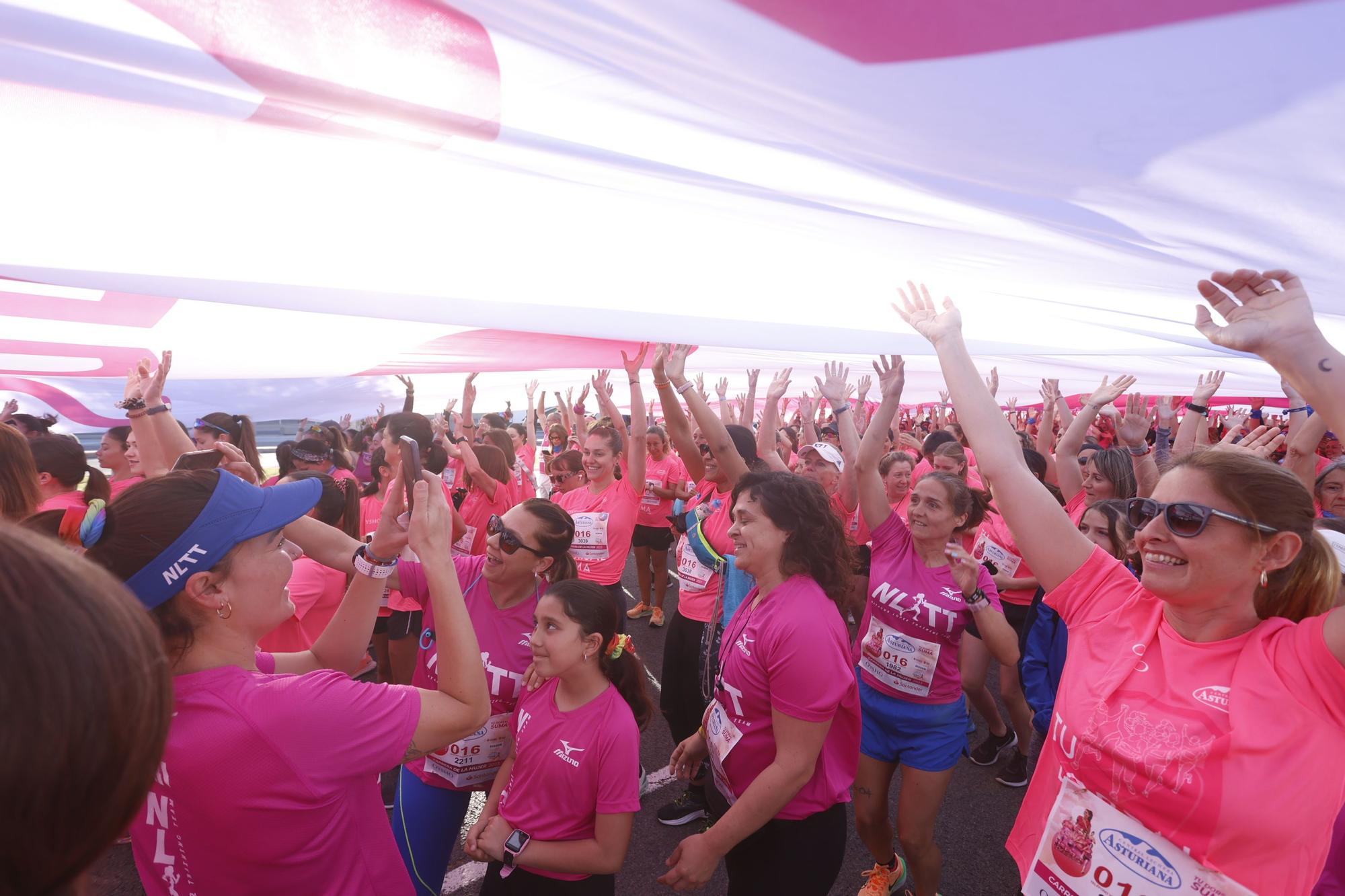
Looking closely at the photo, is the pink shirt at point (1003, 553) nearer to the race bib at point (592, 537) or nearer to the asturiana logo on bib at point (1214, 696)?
the race bib at point (592, 537)

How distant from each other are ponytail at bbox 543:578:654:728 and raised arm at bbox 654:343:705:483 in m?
1.23

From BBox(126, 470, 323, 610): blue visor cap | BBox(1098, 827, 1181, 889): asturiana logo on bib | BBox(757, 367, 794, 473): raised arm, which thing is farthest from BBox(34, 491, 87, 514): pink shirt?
BBox(1098, 827, 1181, 889): asturiana logo on bib

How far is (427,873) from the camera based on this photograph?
7.68 ft

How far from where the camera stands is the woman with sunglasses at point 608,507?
441 centimetres

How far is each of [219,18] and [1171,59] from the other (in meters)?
1.45

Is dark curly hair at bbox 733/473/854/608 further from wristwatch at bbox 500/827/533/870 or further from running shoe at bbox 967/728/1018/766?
running shoe at bbox 967/728/1018/766

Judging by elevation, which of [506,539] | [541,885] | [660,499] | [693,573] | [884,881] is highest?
[506,539]

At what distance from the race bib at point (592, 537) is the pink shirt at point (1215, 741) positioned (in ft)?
10.7

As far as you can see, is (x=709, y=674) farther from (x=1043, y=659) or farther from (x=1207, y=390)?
(x=1207, y=390)

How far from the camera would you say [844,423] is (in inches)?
138

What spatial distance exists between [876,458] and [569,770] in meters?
1.91

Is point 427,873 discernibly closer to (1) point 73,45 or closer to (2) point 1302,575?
(1) point 73,45

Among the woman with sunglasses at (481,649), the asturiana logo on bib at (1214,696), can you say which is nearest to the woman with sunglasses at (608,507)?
the woman with sunglasses at (481,649)

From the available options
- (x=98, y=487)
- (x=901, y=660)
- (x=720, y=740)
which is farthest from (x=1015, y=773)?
(x=98, y=487)
